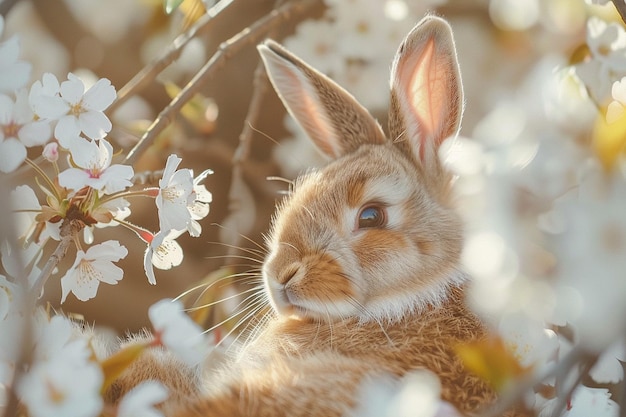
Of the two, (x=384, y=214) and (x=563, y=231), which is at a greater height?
(x=563, y=231)

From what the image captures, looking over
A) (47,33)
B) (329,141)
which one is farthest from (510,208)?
(47,33)

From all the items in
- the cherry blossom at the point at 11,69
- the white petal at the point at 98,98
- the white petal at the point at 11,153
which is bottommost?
the white petal at the point at 98,98

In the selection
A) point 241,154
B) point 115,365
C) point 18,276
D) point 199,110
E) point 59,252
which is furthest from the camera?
point 199,110

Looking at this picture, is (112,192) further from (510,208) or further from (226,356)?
(510,208)

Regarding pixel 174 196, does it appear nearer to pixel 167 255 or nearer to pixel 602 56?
pixel 167 255

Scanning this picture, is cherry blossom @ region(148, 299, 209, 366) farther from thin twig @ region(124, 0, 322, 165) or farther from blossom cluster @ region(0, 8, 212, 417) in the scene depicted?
thin twig @ region(124, 0, 322, 165)

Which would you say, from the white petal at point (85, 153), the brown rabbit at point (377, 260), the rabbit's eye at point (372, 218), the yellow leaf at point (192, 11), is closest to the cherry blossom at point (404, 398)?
the brown rabbit at point (377, 260)

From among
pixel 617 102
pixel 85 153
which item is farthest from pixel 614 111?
pixel 85 153

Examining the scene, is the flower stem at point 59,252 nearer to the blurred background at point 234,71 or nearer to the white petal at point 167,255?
the white petal at point 167,255
